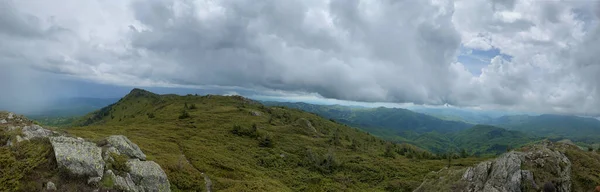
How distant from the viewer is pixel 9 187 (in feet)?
86.9

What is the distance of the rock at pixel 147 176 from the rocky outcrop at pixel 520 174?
41.2m

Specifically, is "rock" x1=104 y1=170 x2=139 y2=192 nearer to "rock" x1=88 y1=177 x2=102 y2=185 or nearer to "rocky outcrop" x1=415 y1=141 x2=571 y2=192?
"rock" x1=88 y1=177 x2=102 y2=185

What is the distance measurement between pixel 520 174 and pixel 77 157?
177 feet

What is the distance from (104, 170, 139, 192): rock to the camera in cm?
3058

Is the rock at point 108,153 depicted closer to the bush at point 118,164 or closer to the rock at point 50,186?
the bush at point 118,164

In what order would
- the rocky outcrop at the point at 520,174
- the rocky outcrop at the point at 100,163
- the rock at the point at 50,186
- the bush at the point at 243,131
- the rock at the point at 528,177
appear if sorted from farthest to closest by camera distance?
1. the bush at the point at 243,131
2. the rocky outcrop at the point at 520,174
3. the rock at the point at 528,177
4. the rocky outcrop at the point at 100,163
5. the rock at the point at 50,186

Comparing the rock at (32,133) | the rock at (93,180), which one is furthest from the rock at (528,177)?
the rock at (32,133)

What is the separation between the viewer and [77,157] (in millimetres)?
29641

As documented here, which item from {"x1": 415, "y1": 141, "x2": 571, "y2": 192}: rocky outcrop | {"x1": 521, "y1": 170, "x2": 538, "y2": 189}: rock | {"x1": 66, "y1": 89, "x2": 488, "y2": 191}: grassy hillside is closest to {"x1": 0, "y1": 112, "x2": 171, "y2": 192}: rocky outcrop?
{"x1": 66, "y1": 89, "x2": 488, "y2": 191}: grassy hillside

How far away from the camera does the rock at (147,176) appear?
34.1 meters

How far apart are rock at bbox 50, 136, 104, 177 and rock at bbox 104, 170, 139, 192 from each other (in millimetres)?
828

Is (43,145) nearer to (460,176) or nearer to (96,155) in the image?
(96,155)

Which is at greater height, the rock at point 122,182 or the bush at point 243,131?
the rock at point 122,182

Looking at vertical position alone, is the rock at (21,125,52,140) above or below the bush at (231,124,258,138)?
above
